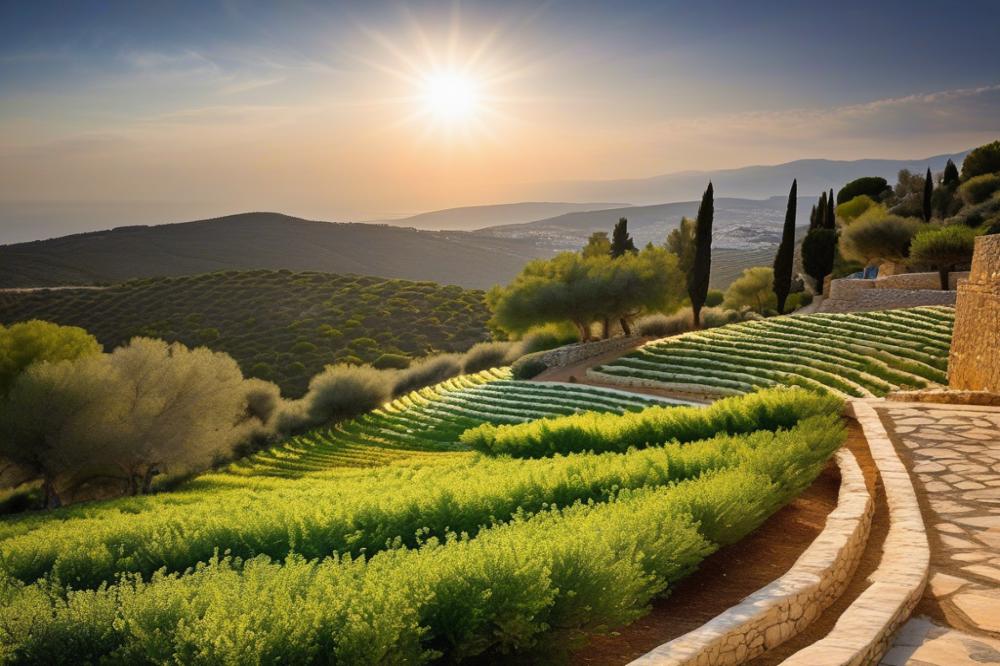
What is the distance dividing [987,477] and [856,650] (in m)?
5.04

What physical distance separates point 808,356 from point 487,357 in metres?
22.3

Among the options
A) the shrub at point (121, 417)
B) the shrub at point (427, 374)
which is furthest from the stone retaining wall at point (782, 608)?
the shrub at point (427, 374)

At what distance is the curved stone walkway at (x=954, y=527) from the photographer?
456 centimetres

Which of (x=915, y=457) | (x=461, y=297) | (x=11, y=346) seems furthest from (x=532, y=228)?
(x=915, y=457)

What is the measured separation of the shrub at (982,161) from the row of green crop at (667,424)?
5324 centimetres

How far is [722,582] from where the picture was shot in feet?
19.6

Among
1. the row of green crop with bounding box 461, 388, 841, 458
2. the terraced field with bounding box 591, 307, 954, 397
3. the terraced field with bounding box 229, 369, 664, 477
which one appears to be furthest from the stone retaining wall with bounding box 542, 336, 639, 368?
the row of green crop with bounding box 461, 388, 841, 458

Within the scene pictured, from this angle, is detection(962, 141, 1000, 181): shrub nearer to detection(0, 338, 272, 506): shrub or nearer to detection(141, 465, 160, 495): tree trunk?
detection(0, 338, 272, 506): shrub

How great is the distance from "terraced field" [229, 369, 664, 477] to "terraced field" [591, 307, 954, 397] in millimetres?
2762

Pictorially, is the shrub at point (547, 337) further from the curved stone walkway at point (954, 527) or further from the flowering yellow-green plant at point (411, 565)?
the flowering yellow-green plant at point (411, 565)

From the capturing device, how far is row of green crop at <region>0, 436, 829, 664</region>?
375 centimetres

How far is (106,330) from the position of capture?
63594 mm

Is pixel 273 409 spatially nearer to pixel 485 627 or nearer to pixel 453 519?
pixel 453 519

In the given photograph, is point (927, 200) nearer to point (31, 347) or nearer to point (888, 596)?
point (31, 347)
